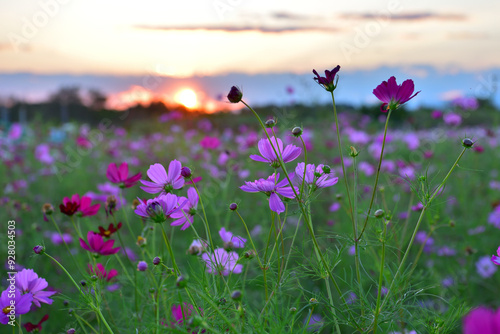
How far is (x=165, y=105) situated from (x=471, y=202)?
7402 millimetres

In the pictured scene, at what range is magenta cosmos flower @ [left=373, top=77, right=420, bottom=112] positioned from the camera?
630mm

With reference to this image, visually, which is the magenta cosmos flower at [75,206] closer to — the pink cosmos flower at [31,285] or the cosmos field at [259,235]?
the cosmos field at [259,235]

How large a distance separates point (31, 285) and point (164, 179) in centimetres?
33

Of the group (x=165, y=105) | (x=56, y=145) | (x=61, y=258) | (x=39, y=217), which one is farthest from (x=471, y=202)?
(x=165, y=105)

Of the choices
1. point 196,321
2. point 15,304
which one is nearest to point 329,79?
point 196,321

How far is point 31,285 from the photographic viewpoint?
778 mm

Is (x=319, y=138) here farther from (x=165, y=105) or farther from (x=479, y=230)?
(x=165, y=105)

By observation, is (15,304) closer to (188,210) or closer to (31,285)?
(31,285)

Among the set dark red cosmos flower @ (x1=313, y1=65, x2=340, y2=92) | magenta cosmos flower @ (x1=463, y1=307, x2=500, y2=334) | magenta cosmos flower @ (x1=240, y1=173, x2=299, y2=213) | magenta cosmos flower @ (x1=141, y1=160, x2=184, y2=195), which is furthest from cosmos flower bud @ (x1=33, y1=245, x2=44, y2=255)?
magenta cosmos flower @ (x1=463, y1=307, x2=500, y2=334)

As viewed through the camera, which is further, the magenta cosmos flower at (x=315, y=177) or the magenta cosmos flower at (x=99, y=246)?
the magenta cosmos flower at (x=99, y=246)

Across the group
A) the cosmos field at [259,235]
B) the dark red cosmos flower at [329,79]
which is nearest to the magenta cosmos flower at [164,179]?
the cosmos field at [259,235]

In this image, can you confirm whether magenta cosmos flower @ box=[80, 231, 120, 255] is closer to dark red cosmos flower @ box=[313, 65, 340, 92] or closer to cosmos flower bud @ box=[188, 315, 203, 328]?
cosmos flower bud @ box=[188, 315, 203, 328]

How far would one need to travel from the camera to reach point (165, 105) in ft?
29.9

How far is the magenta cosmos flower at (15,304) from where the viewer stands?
69 cm
